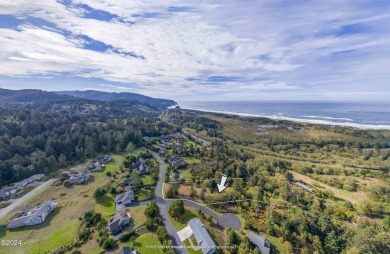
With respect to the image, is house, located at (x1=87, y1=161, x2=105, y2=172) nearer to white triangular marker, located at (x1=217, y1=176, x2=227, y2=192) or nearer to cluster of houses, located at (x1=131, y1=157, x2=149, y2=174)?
cluster of houses, located at (x1=131, y1=157, x2=149, y2=174)

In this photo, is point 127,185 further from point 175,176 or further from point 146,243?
point 146,243

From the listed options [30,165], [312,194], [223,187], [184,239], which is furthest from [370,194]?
[30,165]

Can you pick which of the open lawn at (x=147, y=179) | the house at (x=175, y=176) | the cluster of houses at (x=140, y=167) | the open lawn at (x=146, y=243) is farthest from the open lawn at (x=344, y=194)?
the cluster of houses at (x=140, y=167)

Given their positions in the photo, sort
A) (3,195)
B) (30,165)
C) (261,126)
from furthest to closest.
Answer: (261,126)
(30,165)
(3,195)

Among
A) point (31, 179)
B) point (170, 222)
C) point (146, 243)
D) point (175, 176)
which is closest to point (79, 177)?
point (31, 179)

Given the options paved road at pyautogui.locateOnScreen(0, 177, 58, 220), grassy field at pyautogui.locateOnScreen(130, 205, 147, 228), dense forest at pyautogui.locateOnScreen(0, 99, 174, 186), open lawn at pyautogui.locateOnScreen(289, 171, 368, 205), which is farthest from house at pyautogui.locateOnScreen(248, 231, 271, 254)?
dense forest at pyautogui.locateOnScreen(0, 99, 174, 186)

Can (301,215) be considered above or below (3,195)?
above

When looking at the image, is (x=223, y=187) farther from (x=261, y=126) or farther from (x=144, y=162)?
(x=261, y=126)
